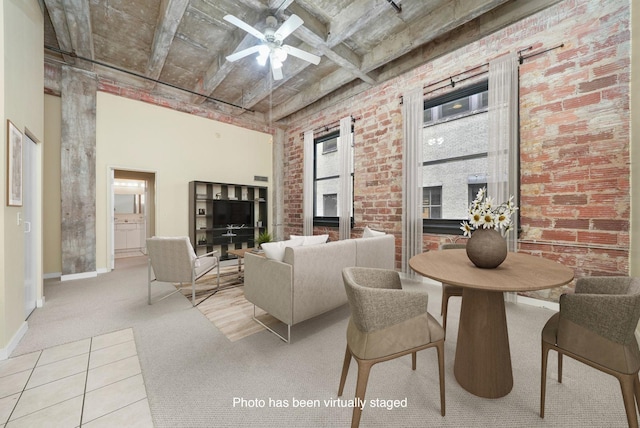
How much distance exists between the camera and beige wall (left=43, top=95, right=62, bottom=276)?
12.9 feet

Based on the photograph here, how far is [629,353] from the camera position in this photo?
1132mm

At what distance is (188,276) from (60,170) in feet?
10.6

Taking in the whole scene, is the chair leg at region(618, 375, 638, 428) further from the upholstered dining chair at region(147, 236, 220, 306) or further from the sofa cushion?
the upholstered dining chair at region(147, 236, 220, 306)

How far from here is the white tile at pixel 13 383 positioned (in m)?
1.56

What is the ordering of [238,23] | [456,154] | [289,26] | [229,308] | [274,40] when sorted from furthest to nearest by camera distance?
[456,154] < [229,308] < [274,40] < [289,26] < [238,23]

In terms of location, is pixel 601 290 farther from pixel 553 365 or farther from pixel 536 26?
pixel 536 26

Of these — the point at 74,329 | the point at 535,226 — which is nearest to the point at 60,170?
the point at 74,329

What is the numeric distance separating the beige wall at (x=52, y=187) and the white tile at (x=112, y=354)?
10.8 ft

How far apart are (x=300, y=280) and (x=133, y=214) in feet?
21.8

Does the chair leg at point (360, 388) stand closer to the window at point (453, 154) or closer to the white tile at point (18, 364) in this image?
the white tile at point (18, 364)

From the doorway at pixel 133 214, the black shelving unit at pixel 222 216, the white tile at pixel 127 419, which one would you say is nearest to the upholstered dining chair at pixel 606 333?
the white tile at pixel 127 419

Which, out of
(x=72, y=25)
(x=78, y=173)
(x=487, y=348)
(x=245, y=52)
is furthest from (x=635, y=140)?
(x=78, y=173)

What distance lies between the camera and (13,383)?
1.63 m

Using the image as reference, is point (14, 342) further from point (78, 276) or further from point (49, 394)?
point (78, 276)
